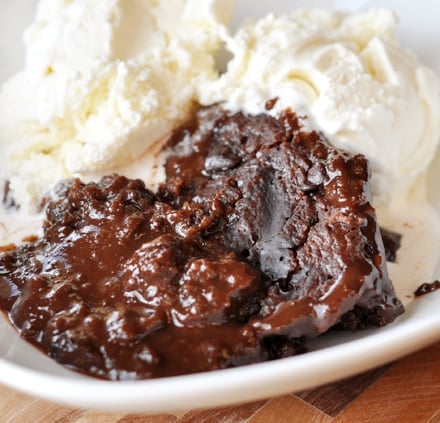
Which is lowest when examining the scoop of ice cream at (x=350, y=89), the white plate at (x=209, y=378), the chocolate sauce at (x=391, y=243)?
the chocolate sauce at (x=391, y=243)

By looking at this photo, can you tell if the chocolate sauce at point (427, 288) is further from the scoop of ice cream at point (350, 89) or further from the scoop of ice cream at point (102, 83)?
the scoop of ice cream at point (102, 83)

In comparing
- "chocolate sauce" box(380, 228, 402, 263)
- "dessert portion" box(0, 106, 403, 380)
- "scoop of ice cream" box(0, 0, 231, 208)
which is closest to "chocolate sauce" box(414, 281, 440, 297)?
"chocolate sauce" box(380, 228, 402, 263)

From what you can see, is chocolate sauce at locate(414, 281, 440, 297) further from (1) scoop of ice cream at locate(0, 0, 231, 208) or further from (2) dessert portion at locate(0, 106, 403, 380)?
(1) scoop of ice cream at locate(0, 0, 231, 208)

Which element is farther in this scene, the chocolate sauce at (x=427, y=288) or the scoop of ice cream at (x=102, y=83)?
the scoop of ice cream at (x=102, y=83)

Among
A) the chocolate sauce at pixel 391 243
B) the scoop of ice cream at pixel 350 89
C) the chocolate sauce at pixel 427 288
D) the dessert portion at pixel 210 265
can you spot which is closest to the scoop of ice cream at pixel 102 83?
the scoop of ice cream at pixel 350 89

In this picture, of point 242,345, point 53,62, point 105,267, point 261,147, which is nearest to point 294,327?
point 242,345

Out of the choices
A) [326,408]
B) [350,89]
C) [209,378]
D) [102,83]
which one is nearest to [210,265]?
[209,378]

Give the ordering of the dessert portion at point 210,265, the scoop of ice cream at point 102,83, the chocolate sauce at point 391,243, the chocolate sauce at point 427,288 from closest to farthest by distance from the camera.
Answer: the dessert portion at point 210,265 → the chocolate sauce at point 427,288 → the chocolate sauce at point 391,243 → the scoop of ice cream at point 102,83

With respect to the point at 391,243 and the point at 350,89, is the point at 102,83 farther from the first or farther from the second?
the point at 391,243
